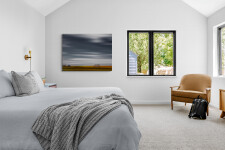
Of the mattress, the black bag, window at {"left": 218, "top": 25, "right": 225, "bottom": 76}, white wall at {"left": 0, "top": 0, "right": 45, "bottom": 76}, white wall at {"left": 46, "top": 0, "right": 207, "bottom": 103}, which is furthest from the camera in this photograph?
white wall at {"left": 46, "top": 0, "right": 207, "bottom": 103}

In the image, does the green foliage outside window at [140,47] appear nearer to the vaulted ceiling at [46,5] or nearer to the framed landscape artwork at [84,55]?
the framed landscape artwork at [84,55]

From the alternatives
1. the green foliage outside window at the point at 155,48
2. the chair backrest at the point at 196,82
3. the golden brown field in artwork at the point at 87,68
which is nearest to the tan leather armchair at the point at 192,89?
the chair backrest at the point at 196,82

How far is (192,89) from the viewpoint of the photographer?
4.66 metres

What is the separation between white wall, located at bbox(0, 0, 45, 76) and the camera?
3459mm

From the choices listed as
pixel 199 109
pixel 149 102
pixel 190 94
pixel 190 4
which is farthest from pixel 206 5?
pixel 149 102

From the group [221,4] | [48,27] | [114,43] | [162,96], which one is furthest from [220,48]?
[48,27]

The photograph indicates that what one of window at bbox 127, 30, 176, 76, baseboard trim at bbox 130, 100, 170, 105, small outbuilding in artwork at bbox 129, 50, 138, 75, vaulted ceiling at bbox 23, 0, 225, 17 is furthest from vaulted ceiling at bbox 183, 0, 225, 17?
baseboard trim at bbox 130, 100, 170, 105

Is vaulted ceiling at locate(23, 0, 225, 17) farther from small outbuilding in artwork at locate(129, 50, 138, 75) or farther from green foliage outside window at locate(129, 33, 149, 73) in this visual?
small outbuilding in artwork at locate(129, 50, 138, 75)

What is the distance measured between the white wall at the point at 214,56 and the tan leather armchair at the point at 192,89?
1.20 feet

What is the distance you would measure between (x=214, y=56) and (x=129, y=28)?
2290 millimetres

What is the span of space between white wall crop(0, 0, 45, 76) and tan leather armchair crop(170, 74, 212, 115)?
338 cm

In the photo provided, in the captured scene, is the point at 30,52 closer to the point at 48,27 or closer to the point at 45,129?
the point at 48,27

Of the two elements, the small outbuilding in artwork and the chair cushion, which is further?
the small outbuilding in artwork

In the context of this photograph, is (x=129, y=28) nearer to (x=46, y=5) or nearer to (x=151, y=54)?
(x=151, y=54)
